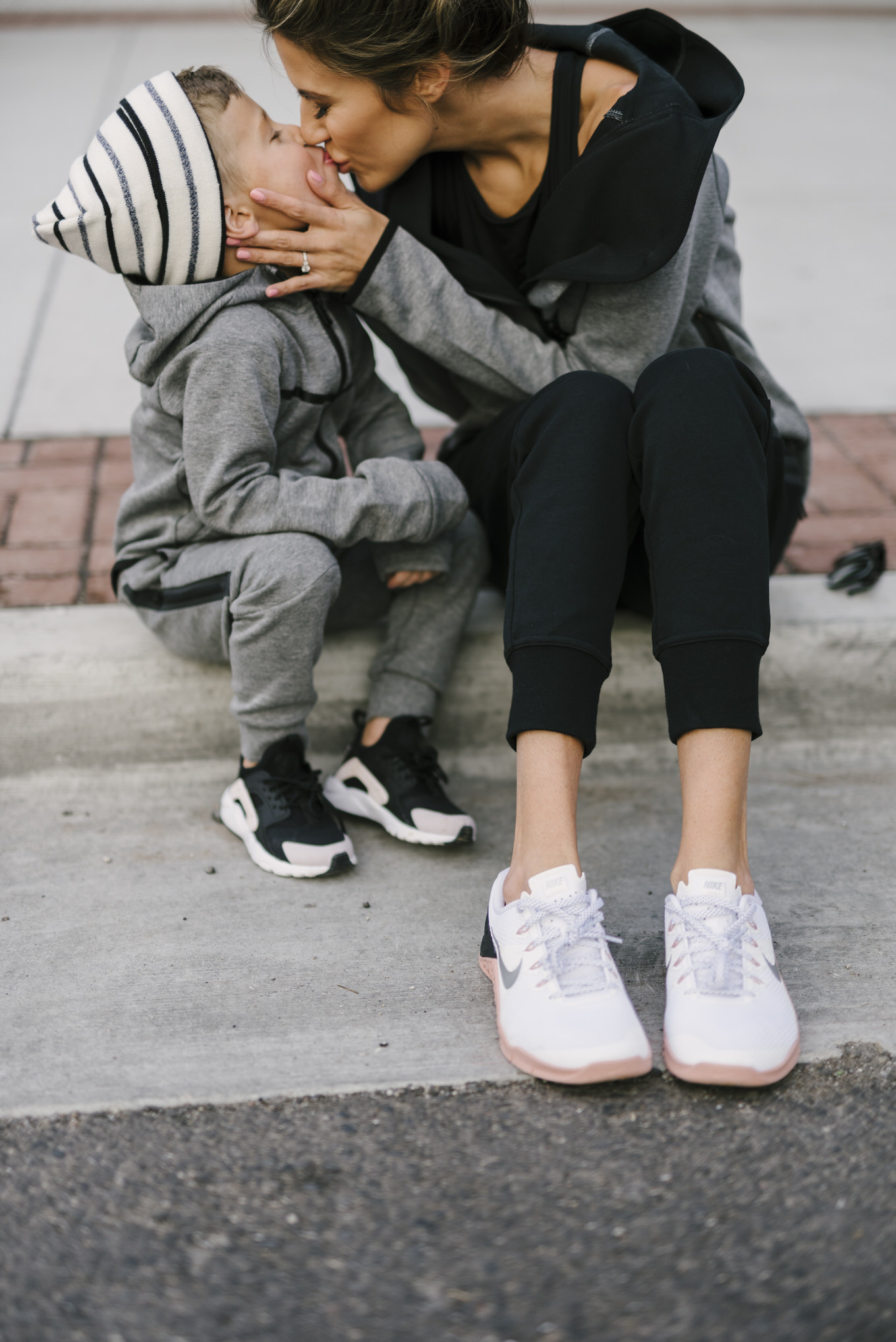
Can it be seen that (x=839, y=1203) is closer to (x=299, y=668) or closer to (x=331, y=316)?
(x=299, y=668)

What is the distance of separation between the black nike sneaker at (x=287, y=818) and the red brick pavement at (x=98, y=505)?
1.98 ft

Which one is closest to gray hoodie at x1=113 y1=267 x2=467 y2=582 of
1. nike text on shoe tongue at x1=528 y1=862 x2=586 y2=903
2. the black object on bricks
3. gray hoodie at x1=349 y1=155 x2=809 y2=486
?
gray hoodie at x1=349 y1=155 x2=809 y2=486

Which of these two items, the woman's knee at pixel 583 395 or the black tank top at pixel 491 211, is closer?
the woman's knee at pixel 583 395

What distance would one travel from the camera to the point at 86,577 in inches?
92.0

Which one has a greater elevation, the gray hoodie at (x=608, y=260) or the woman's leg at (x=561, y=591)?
the gray hoodie at (x=608, y=260)

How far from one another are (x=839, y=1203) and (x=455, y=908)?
0.71 meters

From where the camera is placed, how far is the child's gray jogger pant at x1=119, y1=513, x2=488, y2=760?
176 centimetres

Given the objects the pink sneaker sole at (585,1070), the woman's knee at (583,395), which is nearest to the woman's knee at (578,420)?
the woman's knee at (583,395)

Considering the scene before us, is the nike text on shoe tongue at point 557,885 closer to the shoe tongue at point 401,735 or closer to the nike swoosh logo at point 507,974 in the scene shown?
the nike swoosh logo at point 507,974

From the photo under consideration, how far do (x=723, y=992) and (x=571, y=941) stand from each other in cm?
19

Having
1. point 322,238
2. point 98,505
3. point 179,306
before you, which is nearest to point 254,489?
point 179,306

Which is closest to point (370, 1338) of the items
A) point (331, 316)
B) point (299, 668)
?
point (299, 668)

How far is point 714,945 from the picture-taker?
56.5 inches

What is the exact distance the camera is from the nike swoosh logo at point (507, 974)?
1.46m
